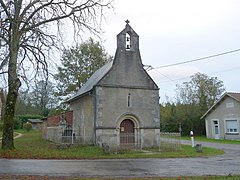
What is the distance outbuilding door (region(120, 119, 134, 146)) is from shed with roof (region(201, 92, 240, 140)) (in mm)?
18760

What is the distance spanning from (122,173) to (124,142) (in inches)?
523

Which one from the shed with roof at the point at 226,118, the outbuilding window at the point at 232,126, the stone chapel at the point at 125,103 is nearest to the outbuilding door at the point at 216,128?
the shed with roof at the point at 226,118

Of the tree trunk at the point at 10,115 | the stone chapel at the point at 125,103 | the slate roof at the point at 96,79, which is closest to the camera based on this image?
the tree trunk at the point at 10,115

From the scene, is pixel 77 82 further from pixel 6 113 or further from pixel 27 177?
pixel 27 177

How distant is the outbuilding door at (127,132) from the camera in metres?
25.3

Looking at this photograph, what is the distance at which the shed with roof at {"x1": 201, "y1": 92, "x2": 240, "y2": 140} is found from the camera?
38575mm

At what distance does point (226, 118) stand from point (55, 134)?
2385 cm

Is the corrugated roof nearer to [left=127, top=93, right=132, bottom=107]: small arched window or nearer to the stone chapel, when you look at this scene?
the stone chapel

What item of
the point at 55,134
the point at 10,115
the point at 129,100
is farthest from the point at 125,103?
the point at 55,134

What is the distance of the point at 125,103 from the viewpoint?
25.4 meters

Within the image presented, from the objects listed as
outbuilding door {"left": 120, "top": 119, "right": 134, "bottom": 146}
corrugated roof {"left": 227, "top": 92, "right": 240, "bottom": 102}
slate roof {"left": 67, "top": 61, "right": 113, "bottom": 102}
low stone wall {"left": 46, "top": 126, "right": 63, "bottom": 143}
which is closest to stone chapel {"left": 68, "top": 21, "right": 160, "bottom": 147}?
outbuilding door {"left": 120, "top": 119, "right": 134, "bottom": 146}

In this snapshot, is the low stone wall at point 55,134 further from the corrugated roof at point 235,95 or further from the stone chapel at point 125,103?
the corrugated roof at point 235,95

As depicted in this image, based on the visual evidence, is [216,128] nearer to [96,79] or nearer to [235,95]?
[235,95]

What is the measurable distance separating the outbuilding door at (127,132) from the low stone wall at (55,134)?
6.90 metres
